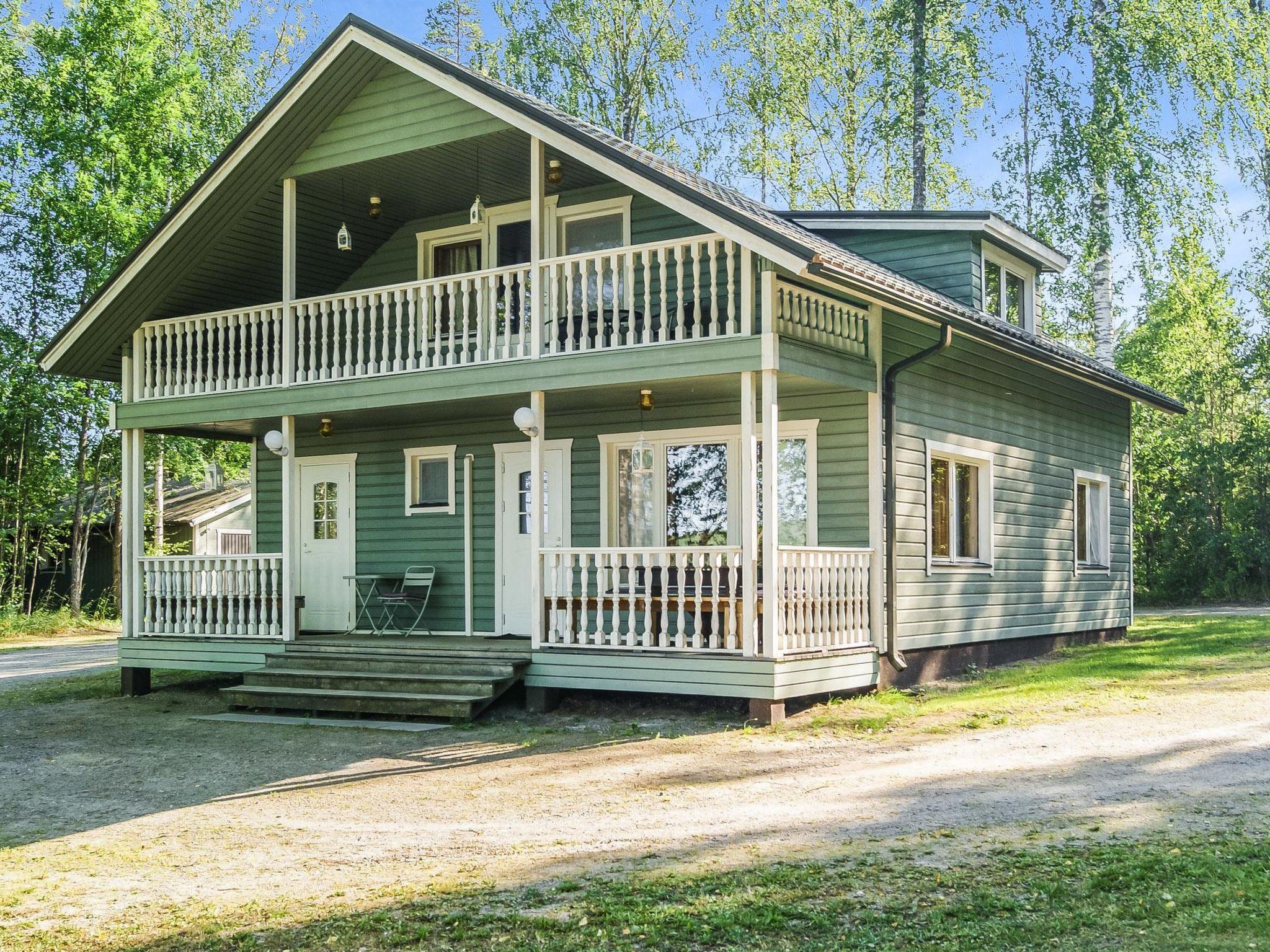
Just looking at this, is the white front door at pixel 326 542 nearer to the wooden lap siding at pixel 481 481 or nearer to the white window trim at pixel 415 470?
the wooden lap siding at pixel 481 481

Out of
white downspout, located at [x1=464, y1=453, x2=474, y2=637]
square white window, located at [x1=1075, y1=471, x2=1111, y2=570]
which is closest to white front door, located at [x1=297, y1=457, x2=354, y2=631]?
white downspout, located at [x1=464, y1=453, x2=474, y2=637]

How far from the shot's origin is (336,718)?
12.2 meters

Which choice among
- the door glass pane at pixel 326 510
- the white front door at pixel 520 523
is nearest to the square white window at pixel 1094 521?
the white front door at pixel 520 523

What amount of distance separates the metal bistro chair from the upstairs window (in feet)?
25.4

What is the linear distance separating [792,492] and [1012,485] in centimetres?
366

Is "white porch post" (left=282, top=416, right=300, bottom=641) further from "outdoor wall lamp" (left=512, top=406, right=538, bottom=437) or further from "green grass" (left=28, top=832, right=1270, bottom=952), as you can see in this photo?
"green grass" (left=28, top=832, right=1270, bottom=952)

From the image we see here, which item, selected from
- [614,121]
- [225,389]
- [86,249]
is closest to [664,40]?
[614,121]

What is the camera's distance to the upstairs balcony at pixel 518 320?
11.1 metres

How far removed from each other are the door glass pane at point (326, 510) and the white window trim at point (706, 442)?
3.95m

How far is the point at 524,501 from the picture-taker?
1456 centimetres

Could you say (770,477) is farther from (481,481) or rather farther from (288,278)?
(288,278)

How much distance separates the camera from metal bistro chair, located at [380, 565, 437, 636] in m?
14.8

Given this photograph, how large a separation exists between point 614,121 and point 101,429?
13.5 m

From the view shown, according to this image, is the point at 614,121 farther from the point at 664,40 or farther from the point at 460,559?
the point at 460,559
